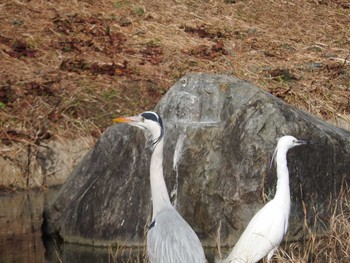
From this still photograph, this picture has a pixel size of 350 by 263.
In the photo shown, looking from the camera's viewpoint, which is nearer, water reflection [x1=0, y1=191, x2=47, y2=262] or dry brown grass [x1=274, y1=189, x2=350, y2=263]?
dry brown grass [x1=274, y1=189, x2=350, y2=263]

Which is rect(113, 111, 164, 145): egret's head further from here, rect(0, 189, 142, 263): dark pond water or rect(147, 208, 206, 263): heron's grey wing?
rect(0, 189, 142, 263): dark pond water

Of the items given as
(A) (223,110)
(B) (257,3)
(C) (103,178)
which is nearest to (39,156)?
(C) (103,178)

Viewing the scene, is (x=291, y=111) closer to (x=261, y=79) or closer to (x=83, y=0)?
(x=261, y=79)

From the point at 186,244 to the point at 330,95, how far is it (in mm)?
7241

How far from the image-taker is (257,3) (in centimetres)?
1778

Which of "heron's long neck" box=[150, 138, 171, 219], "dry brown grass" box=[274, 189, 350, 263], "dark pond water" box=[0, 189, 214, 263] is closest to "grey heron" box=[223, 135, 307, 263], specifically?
"dry brown grass" box=[274, 189, 350, 263]

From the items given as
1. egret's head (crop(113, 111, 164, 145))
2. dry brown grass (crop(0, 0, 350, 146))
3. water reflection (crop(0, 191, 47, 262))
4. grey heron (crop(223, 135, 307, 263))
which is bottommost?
water reflection (crop(0, 191, 47, 262))

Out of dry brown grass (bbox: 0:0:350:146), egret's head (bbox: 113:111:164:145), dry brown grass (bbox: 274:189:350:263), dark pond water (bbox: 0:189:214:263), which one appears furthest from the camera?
dry brown grass (bbox: 0:0:350:146)

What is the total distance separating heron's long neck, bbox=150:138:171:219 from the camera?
8.22 meters

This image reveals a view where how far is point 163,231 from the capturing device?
792 cm

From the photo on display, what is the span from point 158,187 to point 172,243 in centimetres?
62

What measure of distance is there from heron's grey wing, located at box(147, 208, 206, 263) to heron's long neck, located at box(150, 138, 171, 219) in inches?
6.9

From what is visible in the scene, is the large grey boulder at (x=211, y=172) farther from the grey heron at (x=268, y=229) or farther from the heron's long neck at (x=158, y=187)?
the heron's long neck at (x=158, y=187)

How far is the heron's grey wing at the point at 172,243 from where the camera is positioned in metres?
7.81
